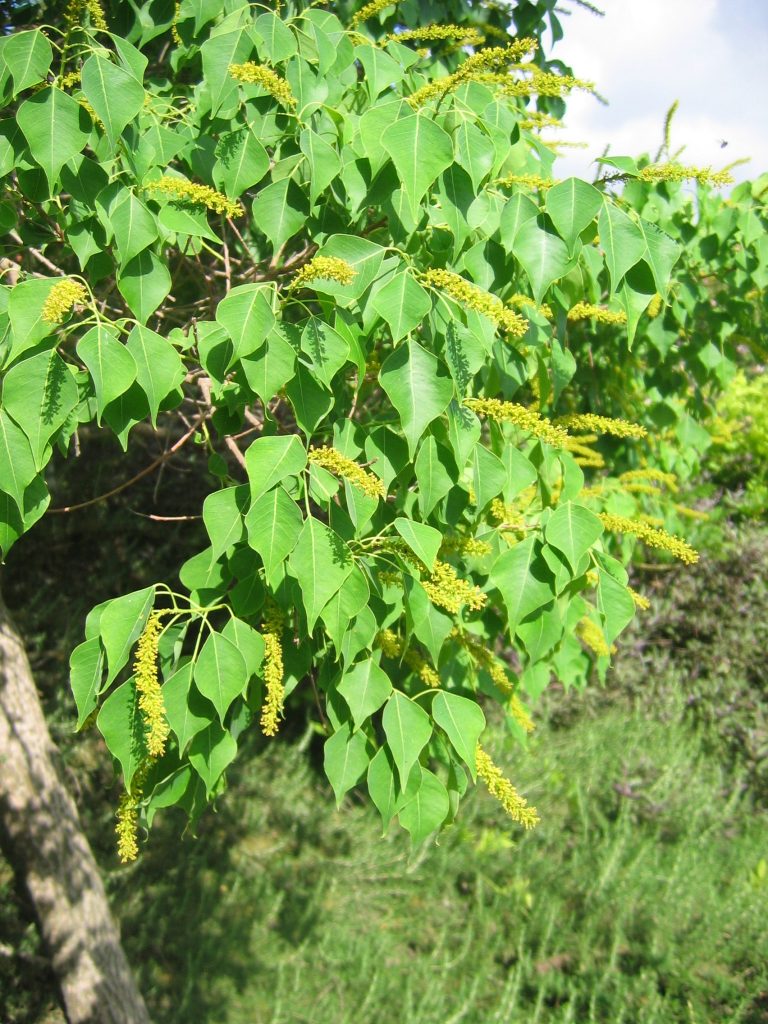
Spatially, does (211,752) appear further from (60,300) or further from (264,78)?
(264,78)

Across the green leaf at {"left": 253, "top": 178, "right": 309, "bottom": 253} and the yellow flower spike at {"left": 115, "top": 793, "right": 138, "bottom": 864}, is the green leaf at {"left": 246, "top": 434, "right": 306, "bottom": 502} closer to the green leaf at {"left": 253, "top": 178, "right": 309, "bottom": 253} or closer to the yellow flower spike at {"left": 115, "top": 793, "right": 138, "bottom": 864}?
the green leaf at {"left": 253, "top": 178, "right": 309, "bottom": 253}

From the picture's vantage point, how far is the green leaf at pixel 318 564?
1441 mm

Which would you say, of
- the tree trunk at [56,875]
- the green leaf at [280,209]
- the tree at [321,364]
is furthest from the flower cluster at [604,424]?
the tree trunk at [56,875]

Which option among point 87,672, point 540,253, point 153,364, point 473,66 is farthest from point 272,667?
point 473,66

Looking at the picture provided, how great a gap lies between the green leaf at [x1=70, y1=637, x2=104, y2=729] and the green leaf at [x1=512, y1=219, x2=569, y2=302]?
1066 mm

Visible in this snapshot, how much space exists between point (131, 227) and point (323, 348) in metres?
0.42

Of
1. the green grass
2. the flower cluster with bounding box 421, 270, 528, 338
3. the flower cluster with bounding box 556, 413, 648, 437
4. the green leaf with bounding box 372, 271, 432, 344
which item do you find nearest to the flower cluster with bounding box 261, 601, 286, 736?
the green leaf with bounding box 372, 271, 432, 344

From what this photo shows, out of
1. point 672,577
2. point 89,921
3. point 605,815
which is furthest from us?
point 672,577

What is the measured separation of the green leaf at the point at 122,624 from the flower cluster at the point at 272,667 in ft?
0.74

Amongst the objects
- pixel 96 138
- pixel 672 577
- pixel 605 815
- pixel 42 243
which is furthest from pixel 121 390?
pixel 672 577

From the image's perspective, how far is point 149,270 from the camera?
167 cm

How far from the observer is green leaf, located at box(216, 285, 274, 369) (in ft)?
4.84

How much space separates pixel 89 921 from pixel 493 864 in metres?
2.27

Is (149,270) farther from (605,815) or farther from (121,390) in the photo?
(605,815)
